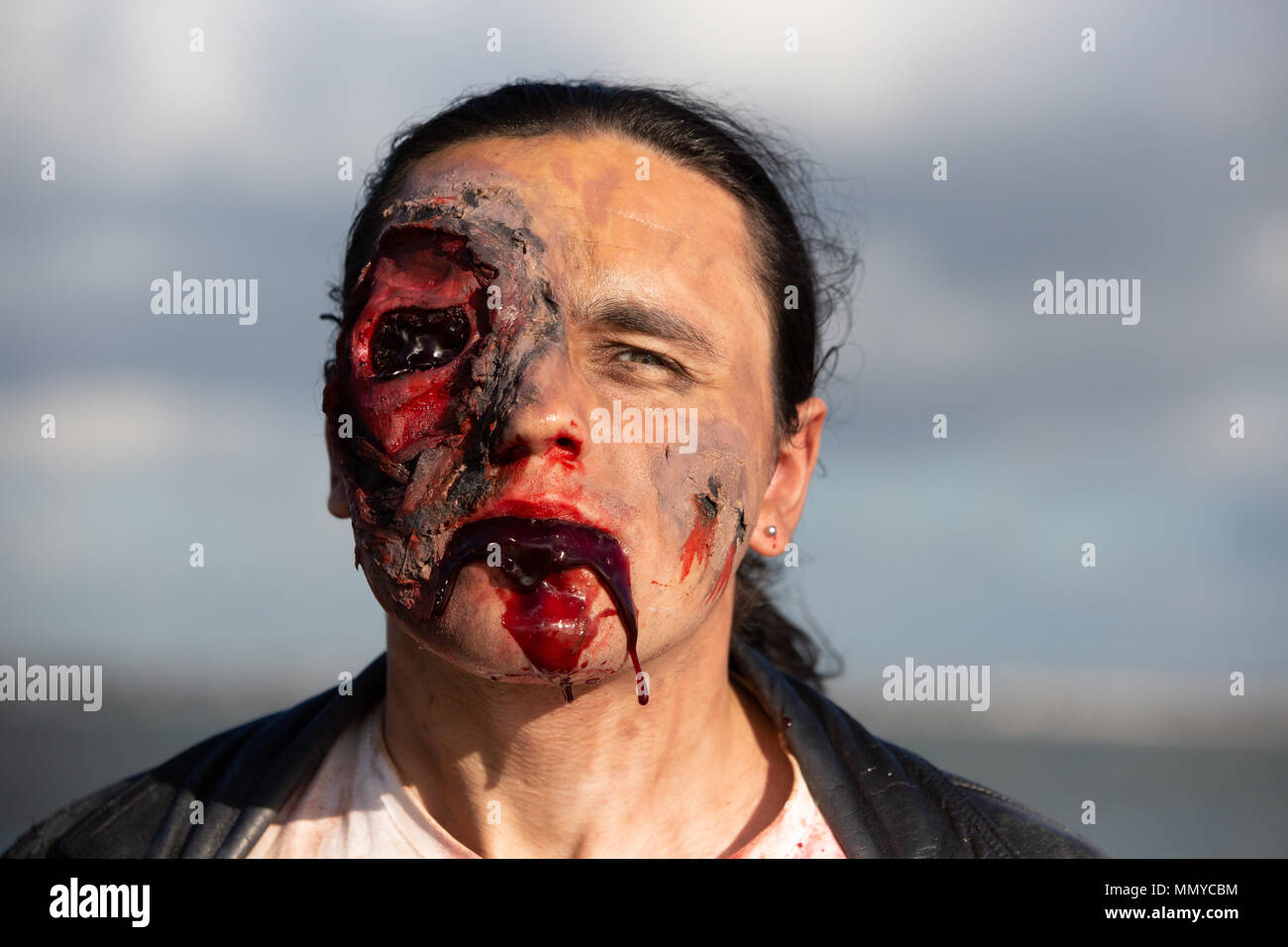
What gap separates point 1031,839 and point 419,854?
5.90ft

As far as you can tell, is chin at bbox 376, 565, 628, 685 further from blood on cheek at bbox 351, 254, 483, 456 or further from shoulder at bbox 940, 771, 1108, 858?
shoulder at bbox 940, 771, 1108, 858

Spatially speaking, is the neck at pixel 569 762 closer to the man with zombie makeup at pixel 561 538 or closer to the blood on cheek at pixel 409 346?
the man with zombie makeup at pixel 561 538

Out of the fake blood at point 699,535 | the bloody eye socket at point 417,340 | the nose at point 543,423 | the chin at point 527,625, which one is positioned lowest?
the chin at point 527,625

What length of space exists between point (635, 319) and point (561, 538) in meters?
0.65

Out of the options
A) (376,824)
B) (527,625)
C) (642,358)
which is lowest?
(376,824)

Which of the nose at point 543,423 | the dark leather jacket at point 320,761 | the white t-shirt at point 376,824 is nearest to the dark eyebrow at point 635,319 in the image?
the nose at point 543,423

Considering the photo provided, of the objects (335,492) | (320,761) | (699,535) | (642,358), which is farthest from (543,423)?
(320,761)

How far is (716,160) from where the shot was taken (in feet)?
13.4

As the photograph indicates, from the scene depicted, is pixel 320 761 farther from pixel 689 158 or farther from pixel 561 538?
pixel 689 158

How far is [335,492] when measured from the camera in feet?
12.8

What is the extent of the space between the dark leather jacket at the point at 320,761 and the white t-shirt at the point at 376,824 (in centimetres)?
4

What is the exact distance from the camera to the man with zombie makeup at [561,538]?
3.38 metres

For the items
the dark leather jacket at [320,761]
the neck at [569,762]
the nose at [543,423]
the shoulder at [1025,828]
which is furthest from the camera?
the shoulder at [1025,828]

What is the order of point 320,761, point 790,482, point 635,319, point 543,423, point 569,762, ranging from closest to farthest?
point 543,423
point 635,319
point 569,762
point 320,761
point 790,482
